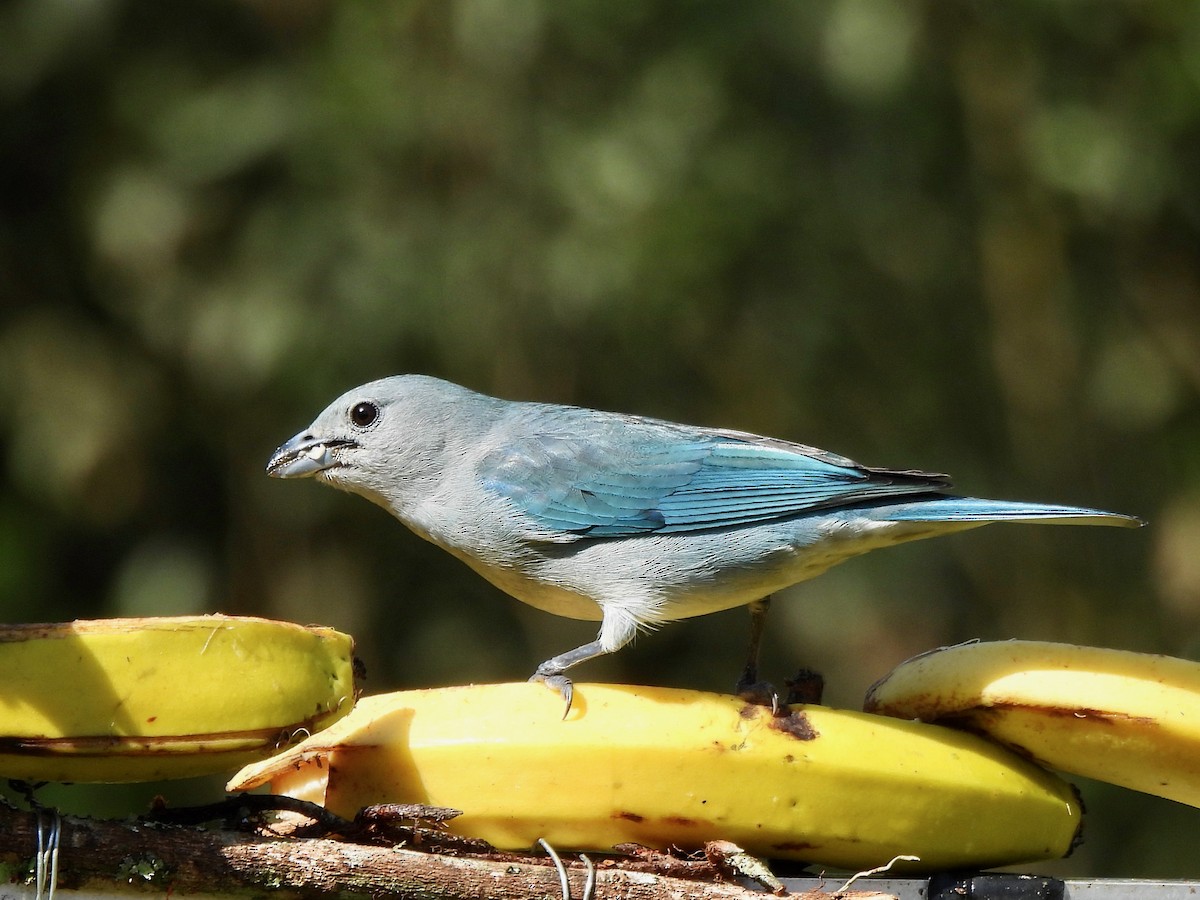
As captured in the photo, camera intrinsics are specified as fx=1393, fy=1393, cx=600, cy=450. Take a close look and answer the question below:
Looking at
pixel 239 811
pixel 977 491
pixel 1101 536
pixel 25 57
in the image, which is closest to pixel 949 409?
pixel 977 491

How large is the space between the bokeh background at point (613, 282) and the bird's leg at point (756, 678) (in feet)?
8.25

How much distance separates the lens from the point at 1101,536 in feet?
21.7

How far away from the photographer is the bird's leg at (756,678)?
274 centimetres

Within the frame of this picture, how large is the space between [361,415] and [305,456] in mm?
182

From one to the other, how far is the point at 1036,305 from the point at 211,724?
16.8ft

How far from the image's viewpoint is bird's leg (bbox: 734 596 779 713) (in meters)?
2.74

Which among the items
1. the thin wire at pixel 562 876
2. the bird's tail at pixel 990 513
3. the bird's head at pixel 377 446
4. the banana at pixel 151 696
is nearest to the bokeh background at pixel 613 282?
the bird's head at pixel 377 446

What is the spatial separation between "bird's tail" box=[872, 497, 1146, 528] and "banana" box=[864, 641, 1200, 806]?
275mm

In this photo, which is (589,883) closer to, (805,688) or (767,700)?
(767,700)

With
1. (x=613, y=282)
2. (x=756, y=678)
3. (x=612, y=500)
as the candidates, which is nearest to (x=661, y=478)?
(x=612, y=500)

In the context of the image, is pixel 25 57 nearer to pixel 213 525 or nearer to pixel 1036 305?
pixel 213 525

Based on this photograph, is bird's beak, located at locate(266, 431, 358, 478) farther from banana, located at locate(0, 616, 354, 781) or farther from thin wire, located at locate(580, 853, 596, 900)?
thin wire, located at locate(580, 853, 596, 900)

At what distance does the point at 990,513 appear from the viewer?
312 centimetres

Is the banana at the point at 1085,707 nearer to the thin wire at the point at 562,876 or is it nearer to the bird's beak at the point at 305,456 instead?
the thin wire at the point at 562,876
